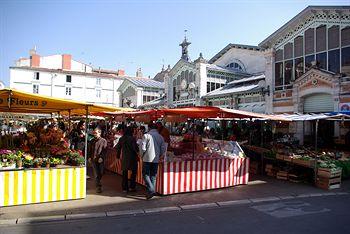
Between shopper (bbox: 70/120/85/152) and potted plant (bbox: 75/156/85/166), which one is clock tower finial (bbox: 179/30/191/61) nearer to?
shopper (bbox: 70/120/85/152)

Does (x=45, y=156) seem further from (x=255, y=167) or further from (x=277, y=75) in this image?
(x=277, y=75)

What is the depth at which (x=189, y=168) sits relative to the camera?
8453 mm

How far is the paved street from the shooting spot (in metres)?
5.55

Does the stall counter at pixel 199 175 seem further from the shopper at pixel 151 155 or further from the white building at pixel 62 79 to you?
the white building at pixel 62 79


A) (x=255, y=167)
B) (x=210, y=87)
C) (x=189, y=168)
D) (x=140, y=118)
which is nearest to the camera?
(x=189, y=168)

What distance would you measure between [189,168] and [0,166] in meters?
4.75

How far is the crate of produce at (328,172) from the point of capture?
375 inches

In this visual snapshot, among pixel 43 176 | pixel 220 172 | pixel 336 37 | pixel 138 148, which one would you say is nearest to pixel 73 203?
pixel 43 176

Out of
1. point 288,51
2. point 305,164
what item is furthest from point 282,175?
point 288,51

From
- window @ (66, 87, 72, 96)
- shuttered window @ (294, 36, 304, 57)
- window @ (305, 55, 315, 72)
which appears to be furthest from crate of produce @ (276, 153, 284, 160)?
window @ (66, 87, 72, 96)

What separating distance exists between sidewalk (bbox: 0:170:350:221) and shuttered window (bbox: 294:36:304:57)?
1018cm

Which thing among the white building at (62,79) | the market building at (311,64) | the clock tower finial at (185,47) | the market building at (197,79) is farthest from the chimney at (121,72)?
the market building at (311,64)

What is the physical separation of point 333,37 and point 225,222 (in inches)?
561

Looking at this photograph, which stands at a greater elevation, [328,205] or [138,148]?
[138,148]
